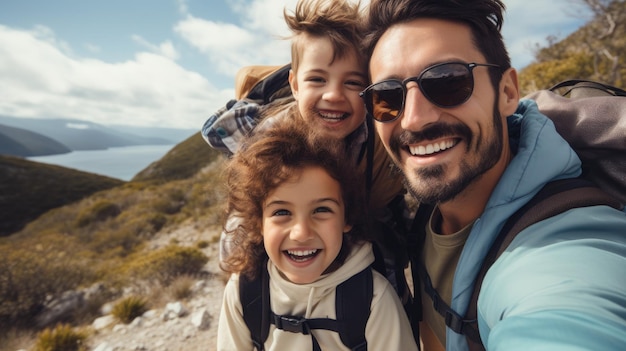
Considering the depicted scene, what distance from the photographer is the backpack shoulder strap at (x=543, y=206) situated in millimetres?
1086

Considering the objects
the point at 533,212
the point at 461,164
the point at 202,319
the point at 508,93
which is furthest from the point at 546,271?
the point at 202,319

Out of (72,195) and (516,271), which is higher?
(516,271)

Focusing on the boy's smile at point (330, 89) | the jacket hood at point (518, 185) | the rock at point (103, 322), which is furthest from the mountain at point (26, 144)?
the jacket hood at point (518, 185)

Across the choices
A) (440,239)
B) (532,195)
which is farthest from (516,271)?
(440,239)

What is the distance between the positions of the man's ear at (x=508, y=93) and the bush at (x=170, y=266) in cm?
709

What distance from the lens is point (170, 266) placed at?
689 cm

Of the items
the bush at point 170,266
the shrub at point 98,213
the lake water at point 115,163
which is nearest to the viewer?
the bush at point 170,266

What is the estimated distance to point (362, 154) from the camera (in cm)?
246

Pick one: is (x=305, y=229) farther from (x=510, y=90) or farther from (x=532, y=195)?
(x=510, y=90)

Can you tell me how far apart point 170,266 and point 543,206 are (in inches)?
292

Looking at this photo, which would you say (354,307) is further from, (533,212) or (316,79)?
(316,79)

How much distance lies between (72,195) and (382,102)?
37.5 m

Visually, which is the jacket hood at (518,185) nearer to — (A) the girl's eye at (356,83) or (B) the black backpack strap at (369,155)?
(B) the black backpack strap at (369,155)

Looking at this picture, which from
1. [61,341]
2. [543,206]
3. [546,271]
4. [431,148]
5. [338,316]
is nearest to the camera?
[546,271]
